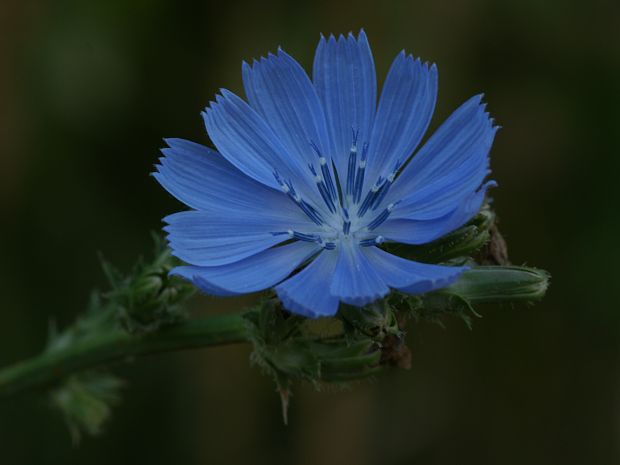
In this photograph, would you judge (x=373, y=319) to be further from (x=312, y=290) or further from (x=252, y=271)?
(x=252, y=271)

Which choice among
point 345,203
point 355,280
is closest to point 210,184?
point 345,203

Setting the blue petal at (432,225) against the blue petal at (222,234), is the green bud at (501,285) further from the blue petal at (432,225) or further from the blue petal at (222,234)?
the blue petal at (222,234)

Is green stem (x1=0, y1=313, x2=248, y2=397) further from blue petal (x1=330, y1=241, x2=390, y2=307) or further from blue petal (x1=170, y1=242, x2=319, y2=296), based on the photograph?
blue petal (x1=330, y1=241, x2=390, y2=307)

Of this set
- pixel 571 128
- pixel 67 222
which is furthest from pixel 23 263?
pixel 571 128

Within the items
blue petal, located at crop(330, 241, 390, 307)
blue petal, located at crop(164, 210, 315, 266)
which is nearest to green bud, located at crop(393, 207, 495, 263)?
blue petal, located at crop(330, 241, 390, 307)

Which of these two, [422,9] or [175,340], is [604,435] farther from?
[175,340]

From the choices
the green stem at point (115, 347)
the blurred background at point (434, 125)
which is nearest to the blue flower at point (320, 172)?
the green stem at point (115, 347)
